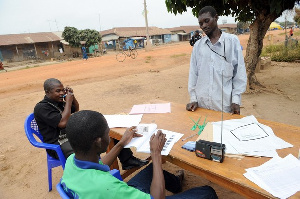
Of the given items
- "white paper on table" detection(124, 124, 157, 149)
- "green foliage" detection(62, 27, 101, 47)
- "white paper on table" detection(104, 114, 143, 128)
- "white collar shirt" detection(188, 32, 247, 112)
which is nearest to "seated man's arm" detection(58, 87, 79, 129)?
"white paper on table" detection(104, 114, 143, 128)

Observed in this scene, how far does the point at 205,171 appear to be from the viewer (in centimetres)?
139

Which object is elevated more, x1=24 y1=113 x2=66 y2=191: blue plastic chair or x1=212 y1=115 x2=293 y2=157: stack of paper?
x1=212 y1=115 x2=293 y2=157: stack of paper

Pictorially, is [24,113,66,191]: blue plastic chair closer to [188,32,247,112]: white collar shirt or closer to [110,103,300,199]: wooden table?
[110,103,300,199]: wooden table

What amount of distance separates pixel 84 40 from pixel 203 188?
25417mm

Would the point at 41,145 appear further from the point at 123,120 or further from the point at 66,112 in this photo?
the point at 123,120

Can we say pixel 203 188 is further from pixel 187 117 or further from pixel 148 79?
pixel 148 79

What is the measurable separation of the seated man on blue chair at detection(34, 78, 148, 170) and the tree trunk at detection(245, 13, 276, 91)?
4.72m

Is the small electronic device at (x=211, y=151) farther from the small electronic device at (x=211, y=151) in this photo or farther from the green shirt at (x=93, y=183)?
the green shirt at (x=93, y=183)

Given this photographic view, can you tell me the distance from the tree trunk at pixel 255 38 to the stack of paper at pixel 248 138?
4370 mm

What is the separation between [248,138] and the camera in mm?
1646

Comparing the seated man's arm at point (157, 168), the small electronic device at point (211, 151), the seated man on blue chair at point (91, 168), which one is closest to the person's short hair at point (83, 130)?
the seated man on blue chair at point (91, 168)

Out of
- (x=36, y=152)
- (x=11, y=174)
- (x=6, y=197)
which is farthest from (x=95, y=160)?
(x=36, y=152)

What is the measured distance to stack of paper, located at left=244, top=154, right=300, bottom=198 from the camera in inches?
45.3

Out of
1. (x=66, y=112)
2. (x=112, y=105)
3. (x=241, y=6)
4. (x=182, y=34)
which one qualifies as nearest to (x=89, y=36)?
(x=112, y=105)
